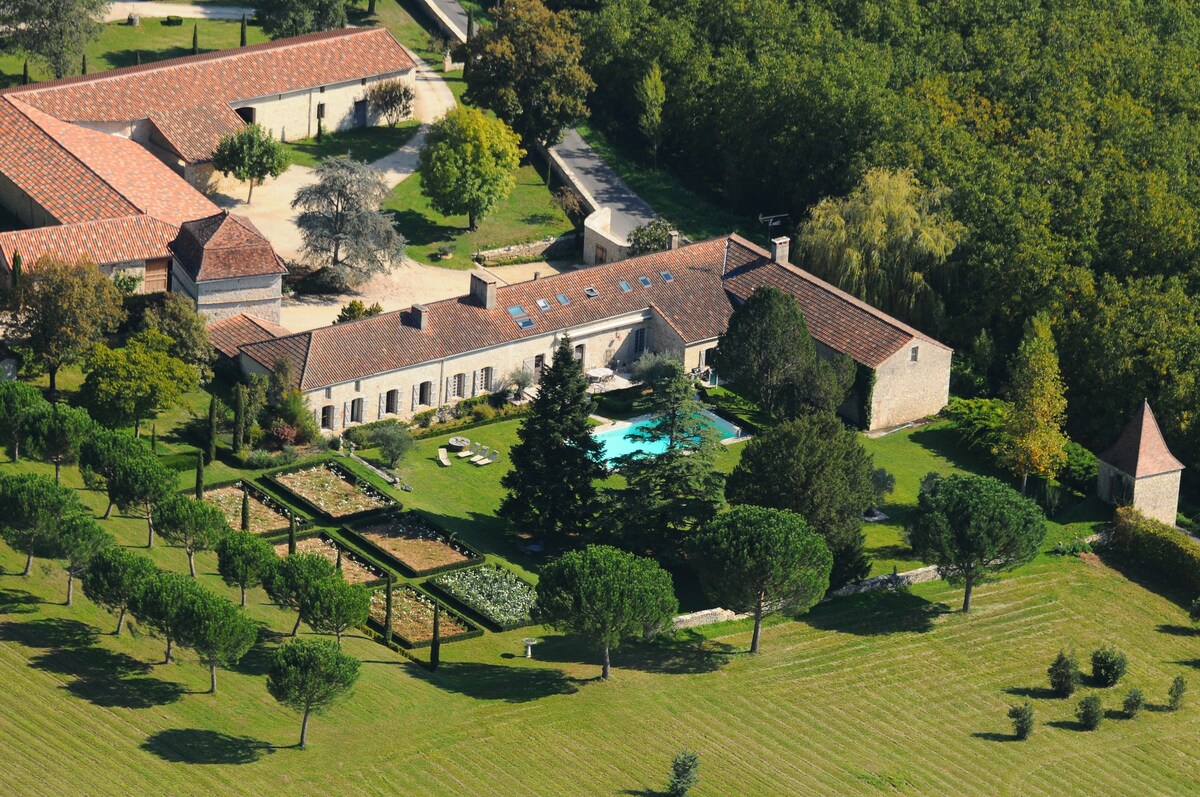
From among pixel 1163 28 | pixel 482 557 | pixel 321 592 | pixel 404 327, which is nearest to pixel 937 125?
pixel 1163 28

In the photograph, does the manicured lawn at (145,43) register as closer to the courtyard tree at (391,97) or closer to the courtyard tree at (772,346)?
the courtyard tree at (391,97)

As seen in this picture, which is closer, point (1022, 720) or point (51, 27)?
point (1022, 720)

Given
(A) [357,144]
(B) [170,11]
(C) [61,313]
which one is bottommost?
(C) [61,313]

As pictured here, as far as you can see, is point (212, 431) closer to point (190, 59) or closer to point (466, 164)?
point (466, 164)

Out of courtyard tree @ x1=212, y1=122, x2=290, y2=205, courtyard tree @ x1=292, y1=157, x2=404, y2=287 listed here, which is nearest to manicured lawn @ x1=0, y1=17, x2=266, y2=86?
courtyard tree @ x1=212, y1=122, x2=290, y2=205

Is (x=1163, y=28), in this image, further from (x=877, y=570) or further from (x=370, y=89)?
(x=877, y=570)

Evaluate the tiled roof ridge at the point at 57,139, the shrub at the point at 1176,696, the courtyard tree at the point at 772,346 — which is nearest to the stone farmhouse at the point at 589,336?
the courtyard tree at the point at 772,346

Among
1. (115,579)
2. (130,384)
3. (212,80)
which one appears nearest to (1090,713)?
(115,579)

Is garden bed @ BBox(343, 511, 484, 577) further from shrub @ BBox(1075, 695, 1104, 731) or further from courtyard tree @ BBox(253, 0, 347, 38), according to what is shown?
courtyard tree @ BBox(253, 0, 347, 38)

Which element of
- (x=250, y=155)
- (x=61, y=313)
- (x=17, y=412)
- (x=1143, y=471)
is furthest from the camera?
(x=250, y=155)
